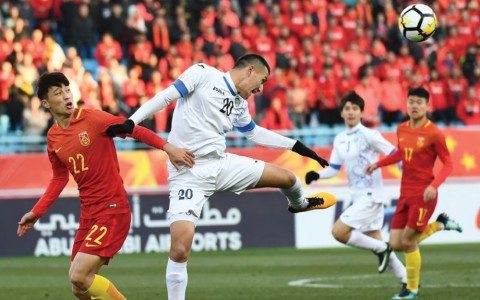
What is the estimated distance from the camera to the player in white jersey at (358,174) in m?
15.3

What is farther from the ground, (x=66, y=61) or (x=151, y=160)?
(x=66, y=61)

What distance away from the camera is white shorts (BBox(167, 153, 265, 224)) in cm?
1112

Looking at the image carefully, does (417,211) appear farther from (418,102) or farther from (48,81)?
(48,81)

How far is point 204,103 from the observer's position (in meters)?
11.2

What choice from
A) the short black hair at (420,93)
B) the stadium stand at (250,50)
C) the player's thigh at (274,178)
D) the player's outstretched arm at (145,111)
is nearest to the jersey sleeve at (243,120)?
the player's thigh at (274,178)

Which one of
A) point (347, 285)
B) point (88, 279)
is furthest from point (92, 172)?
point (347, 285)

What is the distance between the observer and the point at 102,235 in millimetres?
10500

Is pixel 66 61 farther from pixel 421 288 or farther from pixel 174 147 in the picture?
pixel 174 147

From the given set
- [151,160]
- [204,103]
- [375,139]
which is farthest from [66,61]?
[204,103]

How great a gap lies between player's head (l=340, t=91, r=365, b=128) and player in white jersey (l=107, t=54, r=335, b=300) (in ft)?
12.6

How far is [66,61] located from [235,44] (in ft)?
14.5

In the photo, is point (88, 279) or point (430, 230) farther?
point (430, 230)

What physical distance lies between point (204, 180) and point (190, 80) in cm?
91

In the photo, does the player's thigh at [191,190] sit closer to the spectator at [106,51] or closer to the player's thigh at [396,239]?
the player's thigh at [396,239]
